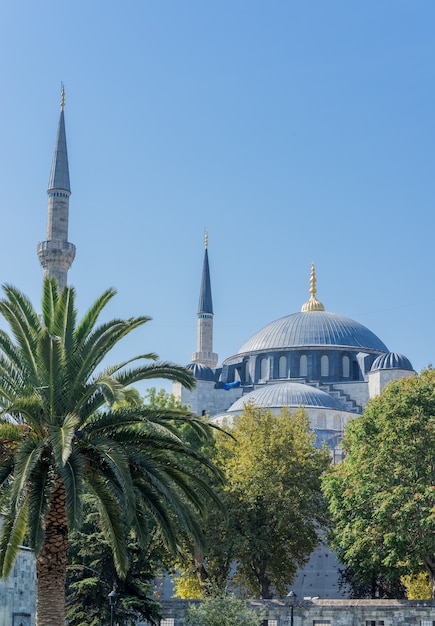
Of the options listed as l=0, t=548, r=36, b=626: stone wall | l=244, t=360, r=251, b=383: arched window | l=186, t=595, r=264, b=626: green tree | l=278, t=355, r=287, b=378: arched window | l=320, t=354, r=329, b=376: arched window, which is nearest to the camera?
l=0, t=548, r=36, b=626: stone wall

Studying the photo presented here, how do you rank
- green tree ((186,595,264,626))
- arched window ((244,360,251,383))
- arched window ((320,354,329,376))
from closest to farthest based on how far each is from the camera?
green tree ((186,595,264,626)) < arched window ((320,354,329,376)) < arched window ((244,360,251,383))

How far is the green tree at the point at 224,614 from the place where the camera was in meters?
31.3

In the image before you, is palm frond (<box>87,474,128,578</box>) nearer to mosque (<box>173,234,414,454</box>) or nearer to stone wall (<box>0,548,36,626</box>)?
stone wall (<box>0,548,36,626</box>)

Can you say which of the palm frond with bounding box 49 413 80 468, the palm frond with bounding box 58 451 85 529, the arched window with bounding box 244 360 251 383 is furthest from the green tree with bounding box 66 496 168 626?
the arched window with bounding box 244 360 251 383

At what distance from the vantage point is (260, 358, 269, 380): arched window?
3342 inches

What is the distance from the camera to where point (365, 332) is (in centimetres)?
8725

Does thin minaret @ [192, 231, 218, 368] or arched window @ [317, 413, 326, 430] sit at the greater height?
thin minaret @ [192, 231, 218, 368]

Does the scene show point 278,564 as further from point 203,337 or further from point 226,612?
point 203,337

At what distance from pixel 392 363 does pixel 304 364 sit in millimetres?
7852

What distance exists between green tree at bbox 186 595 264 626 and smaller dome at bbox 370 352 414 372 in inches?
1864

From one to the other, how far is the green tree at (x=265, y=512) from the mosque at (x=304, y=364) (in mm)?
33691

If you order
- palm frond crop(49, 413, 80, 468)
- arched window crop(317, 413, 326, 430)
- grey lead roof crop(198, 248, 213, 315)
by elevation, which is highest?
grey lead roof crop(198, 248, 213, 315)

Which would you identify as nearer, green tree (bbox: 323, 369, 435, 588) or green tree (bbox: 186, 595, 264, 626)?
green tree (bbox: 186, 595, 264, 626)

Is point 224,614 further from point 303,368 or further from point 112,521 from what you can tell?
point 303,368
